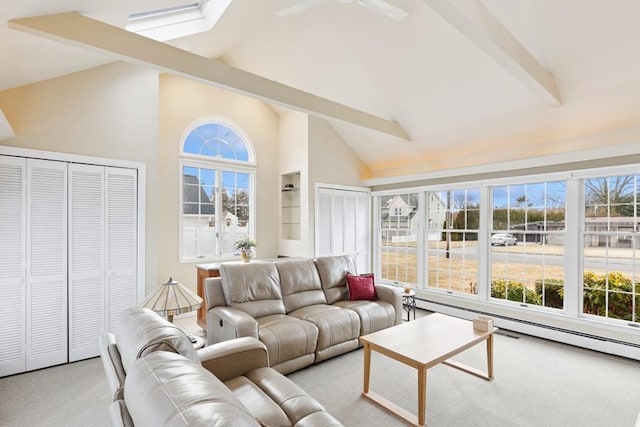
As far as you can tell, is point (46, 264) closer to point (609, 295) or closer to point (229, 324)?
point (229, 324)

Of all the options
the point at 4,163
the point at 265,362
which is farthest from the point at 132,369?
the point at 4,163

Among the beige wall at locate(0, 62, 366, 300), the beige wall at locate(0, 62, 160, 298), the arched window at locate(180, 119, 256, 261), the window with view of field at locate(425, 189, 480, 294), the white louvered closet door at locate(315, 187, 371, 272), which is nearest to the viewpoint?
the beige wall at locate(0, 62, 160, 298)

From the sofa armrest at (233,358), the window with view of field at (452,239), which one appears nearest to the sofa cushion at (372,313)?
the sofa armrest at (233,358)

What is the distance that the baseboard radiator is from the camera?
347 cm

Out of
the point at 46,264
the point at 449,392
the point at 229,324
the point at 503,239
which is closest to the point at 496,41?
the point at 503,239

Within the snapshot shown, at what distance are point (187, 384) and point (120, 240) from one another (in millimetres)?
3090

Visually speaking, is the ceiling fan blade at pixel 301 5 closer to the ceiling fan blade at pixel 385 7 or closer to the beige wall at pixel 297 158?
the ceiling fan blade at pixel 385 7

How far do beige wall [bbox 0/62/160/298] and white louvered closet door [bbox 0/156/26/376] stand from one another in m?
0.33

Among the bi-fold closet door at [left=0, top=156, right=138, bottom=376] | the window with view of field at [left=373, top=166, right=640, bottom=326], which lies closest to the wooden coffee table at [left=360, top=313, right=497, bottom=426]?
the window with view of field at [left=373, top=166, right=640, bottom=326]

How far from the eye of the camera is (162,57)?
2.78 meters

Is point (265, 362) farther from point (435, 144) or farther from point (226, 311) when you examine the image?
point (435, 144)

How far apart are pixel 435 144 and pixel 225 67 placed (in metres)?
3.39

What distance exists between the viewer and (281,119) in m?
6.02

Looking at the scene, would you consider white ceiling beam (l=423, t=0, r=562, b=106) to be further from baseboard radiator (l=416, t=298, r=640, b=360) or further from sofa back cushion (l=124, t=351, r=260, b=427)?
baseboard radiator (l=416, t=298, r=640, b=360)
